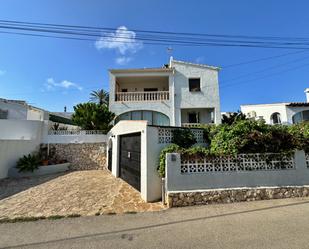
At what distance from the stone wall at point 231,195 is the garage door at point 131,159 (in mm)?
2353

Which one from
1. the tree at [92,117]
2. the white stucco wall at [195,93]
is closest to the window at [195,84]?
the white stucco wall at [195,93]

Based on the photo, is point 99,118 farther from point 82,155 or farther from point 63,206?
point 63,206

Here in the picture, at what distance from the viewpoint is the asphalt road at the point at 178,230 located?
11.8ft

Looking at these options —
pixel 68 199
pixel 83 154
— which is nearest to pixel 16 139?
pixel 83 154

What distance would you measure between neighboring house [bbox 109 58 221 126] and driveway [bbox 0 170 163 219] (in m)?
8.44

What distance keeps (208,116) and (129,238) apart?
592 inches

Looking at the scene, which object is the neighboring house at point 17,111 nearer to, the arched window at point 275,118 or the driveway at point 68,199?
the driveway at point 68,199

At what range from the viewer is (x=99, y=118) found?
15070mm

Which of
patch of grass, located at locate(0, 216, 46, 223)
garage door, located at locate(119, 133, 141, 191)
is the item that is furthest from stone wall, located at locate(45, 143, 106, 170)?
patch of grass, located at locate(0, 216, 46, 223)

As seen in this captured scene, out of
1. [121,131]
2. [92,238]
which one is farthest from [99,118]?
[92,238]

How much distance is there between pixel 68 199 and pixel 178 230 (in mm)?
4583

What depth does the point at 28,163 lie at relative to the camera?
1180 centimetres

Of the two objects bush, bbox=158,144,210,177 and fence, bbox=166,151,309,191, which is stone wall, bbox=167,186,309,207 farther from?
bush, bbox=158,144,210,177

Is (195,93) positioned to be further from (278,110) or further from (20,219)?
(20,219)
